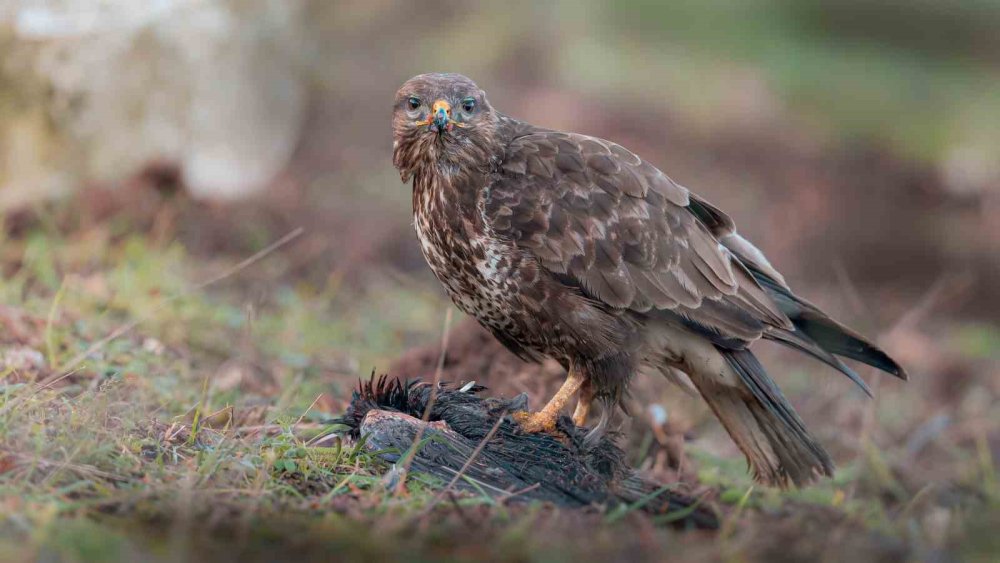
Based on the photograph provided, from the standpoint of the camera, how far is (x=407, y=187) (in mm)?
9914

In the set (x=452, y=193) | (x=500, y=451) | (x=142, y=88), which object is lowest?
(x=500, y=451)

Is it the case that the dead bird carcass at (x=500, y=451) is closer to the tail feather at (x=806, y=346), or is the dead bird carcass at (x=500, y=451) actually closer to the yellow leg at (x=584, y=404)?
the yellow leg at (x=584, y=404)

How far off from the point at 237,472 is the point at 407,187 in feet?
22.6

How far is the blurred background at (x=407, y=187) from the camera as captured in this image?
576 cm

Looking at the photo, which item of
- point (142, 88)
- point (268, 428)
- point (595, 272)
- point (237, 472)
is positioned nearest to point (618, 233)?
point (595, 272)

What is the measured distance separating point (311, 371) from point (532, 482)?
6.38 feet

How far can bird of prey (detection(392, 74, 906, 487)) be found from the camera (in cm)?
385

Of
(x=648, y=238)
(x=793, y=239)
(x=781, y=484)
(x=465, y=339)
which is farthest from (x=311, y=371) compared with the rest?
(x=793, y=239)

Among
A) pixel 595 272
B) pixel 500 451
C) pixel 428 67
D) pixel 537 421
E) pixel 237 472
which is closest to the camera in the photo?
pixel 237 472

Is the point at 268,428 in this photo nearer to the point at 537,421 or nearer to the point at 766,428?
the point at 537,421

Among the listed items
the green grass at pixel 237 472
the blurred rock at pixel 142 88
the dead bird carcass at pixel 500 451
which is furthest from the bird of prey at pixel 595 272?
the blurred rock at pixel 142 88

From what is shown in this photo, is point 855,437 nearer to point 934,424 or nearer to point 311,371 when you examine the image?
point 934,424

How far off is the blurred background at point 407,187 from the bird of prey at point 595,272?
753mm

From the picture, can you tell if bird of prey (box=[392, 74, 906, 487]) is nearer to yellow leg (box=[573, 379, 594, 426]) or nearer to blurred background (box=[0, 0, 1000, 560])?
yellow leg (box=[573, 379, 594, 426])
